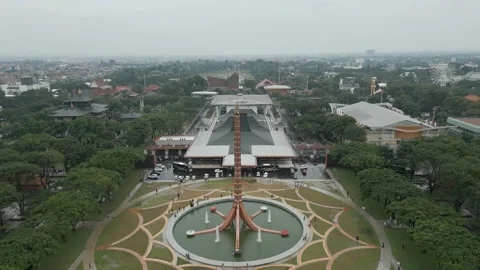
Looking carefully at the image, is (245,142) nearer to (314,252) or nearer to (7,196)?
(314,252)

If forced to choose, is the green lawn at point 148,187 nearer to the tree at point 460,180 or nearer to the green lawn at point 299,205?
the green lawn at point 299,205

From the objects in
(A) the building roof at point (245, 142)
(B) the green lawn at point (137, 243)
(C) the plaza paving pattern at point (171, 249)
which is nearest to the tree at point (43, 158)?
(C) the plaza paving pattern at point (171, 249)

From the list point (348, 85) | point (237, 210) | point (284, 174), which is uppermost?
point (348, 85)

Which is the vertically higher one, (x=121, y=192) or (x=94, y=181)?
(x=94, y=181)

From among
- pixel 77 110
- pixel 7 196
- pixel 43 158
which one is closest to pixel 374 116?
pixel 43 158

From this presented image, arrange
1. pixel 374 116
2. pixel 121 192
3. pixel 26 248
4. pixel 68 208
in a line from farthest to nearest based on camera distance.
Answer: pixel 374 116, pixel 121 192, pixel 68 208, pixel 26 248

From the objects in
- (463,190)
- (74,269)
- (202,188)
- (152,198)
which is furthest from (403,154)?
(74,269)
